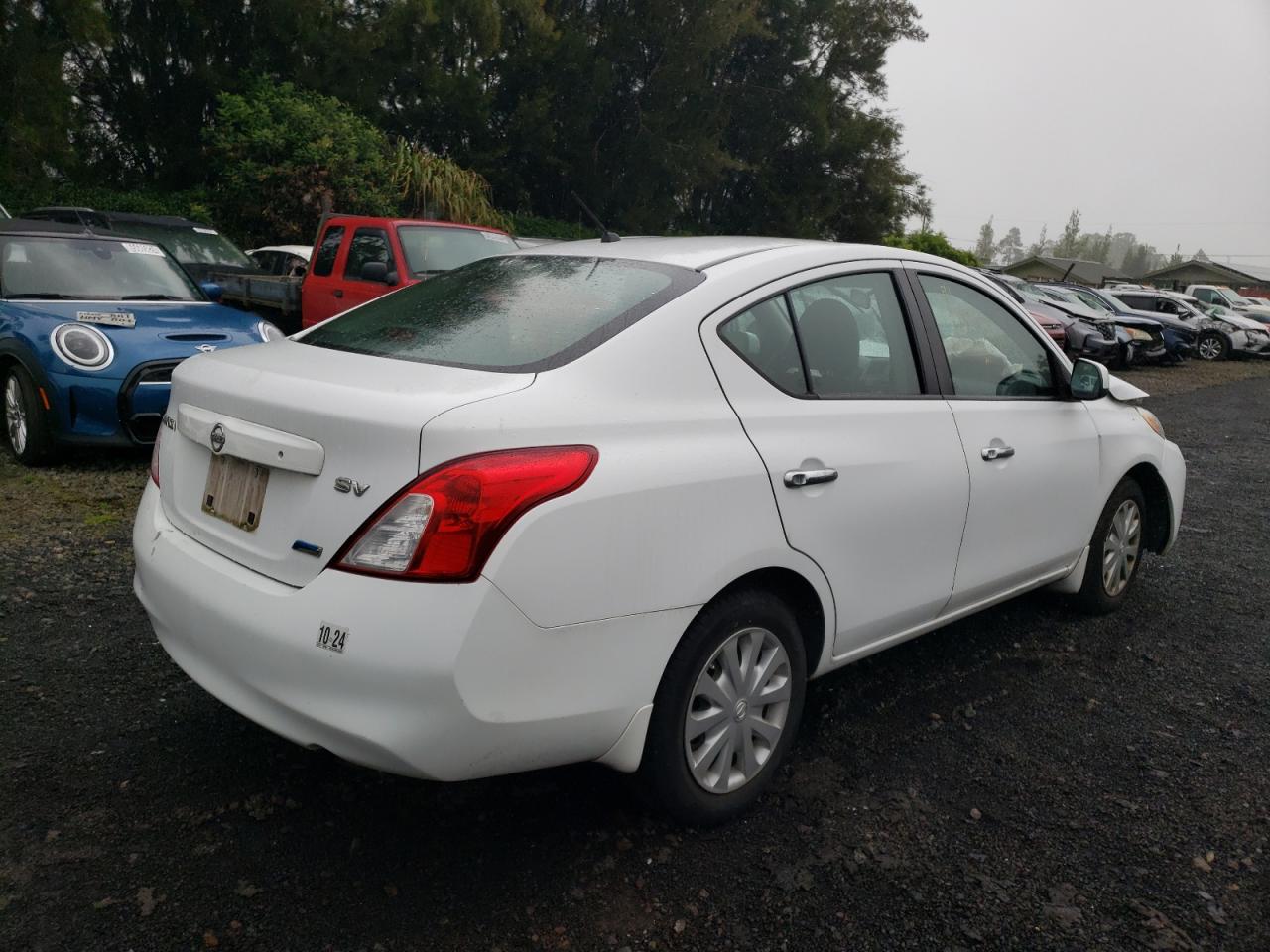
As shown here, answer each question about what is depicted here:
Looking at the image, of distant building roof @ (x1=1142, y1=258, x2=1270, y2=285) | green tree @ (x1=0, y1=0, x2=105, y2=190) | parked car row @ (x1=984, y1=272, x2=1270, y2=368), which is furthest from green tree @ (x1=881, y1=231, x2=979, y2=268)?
distant building roof @ (x1=1142, y1=258, x2=1270, y2=285)

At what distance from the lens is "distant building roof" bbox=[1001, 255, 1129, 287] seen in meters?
51.8

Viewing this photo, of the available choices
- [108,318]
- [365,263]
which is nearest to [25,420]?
[108,318]

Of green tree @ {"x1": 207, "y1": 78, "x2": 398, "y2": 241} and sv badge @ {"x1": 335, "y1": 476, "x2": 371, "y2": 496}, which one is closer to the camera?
sv badge @ {"x1": 335, "y1": 476, "x2": 371, "y2": 496}

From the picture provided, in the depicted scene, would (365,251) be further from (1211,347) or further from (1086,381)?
(1211,347)

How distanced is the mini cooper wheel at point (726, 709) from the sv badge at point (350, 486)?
0.85 m

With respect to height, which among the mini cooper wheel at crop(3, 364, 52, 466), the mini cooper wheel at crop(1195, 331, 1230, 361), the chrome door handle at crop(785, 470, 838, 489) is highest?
the mini cooper wheel at crop(1195, 331, 1230, 361)

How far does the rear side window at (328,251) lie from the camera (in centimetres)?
965

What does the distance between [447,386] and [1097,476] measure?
2.89 meters

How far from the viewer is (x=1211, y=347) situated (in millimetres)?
24234

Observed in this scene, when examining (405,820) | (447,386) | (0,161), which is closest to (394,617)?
(447,386)

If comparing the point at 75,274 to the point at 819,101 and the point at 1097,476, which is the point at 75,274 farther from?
the point at 819,101

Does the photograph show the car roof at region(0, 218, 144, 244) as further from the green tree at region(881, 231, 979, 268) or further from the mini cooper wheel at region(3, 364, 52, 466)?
the green tree at region(881, 231, 979, 268)

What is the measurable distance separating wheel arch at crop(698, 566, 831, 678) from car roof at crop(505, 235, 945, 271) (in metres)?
0.90

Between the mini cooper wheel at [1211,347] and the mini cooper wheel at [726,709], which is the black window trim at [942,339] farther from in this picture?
the mini cooper wheel at [1211,347]
